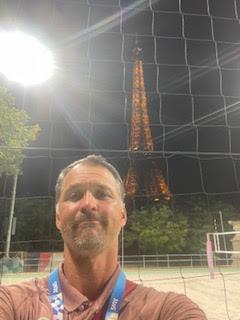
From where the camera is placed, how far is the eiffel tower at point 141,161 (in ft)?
93.7

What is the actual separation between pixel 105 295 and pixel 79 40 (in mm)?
9510

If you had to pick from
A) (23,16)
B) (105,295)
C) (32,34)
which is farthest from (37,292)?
(23,16)

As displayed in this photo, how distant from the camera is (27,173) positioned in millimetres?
22094

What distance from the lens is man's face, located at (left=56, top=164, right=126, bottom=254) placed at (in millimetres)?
1534

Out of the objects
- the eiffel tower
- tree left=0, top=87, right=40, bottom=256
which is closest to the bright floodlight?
tree left=0, top=87, right=40, bottom=256

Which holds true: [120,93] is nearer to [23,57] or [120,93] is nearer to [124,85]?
[124,85]

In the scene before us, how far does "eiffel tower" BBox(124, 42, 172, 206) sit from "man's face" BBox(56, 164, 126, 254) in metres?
25.3

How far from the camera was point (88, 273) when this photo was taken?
1.58 metres

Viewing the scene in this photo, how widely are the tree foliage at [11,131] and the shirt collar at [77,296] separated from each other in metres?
14.0

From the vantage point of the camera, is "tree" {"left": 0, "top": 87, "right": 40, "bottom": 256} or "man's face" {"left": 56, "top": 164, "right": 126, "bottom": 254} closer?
"man's face" {"left": 56, "top": 164, "right": 126, "bottom": 254}

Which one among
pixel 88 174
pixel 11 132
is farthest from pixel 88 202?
pixel 11 132

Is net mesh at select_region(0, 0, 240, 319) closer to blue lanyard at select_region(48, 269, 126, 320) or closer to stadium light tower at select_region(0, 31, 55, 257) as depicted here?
stadium light tower at select_region(0, 31, 55, 257)

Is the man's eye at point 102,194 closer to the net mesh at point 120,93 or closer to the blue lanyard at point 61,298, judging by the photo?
the blue lanyard at point 61,298

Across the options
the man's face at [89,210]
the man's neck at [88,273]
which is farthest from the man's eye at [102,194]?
Result: the man's neck at [88,273]
